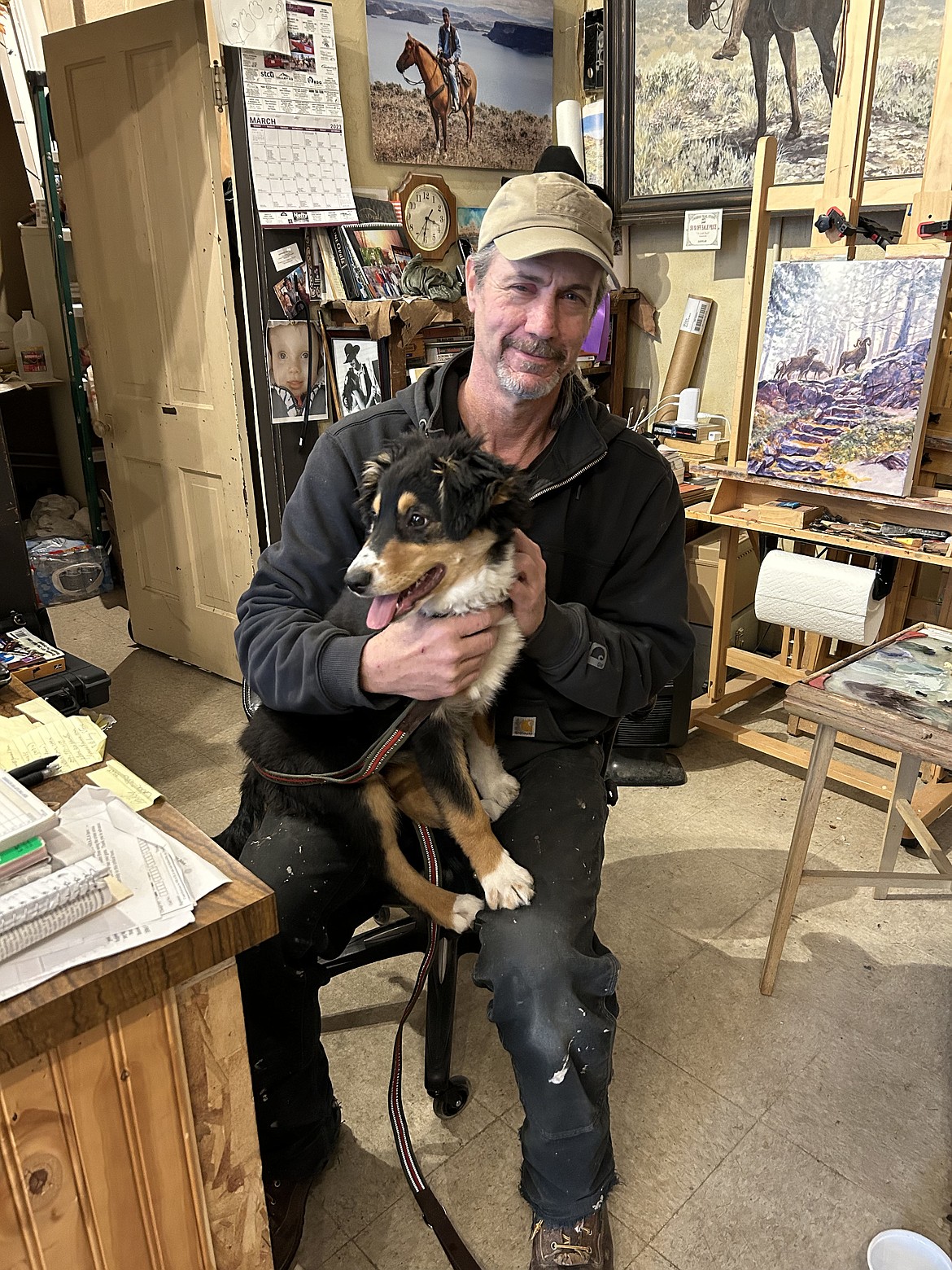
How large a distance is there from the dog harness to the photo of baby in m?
2.17

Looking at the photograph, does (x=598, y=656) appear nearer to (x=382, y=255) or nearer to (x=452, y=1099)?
(x=452, y=1099)

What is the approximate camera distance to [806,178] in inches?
129

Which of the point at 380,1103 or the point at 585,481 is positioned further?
the point at 380,1103

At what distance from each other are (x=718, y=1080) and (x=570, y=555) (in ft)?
3.80

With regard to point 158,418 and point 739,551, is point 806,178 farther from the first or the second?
point 158,418

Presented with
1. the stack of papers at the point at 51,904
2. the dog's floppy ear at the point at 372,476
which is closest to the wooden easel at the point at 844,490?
the dog's floppy ear at the point at 372,476

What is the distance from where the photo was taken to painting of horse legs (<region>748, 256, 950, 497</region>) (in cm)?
227

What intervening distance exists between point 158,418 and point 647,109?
2444 millimetres

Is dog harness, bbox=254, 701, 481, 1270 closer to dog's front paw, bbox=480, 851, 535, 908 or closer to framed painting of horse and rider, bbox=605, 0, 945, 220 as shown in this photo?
dog's front paw, bbox=480, 851, 535, 908

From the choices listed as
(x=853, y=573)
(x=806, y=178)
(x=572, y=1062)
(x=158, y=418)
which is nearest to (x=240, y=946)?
(x=572, y=1062)

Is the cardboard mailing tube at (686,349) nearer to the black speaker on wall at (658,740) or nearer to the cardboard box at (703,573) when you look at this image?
the cardboard box at (703,573)

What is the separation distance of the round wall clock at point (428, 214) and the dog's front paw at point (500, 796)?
278cm

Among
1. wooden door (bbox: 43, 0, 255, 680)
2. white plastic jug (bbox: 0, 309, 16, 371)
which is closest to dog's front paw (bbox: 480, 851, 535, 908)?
wooden door (bbox: 43, 0, 255, 680)

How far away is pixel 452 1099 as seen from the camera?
69.2 inches
